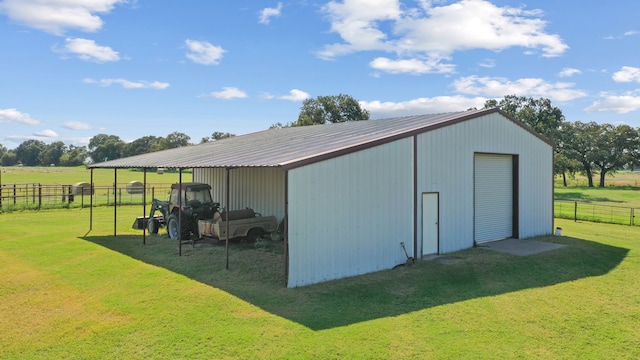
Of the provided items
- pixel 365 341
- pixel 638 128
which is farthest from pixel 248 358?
pixel 638 128

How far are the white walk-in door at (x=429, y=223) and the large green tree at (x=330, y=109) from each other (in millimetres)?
46079

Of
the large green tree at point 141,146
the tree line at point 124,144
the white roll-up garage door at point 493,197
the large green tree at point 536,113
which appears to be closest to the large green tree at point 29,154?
the tree line at point 124,144

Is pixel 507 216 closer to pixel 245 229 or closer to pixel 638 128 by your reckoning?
pixel 245 229

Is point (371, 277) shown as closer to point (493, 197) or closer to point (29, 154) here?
point (493, 197)

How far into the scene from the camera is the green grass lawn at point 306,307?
588 centimetres

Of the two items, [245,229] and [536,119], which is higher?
[536,119]

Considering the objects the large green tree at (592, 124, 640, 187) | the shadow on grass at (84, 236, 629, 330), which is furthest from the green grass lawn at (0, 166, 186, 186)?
the large green tree at (592, 124, 640, 187)

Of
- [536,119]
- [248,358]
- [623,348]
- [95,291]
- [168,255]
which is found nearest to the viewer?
[248,358]

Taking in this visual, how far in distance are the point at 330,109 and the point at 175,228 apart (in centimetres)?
4655

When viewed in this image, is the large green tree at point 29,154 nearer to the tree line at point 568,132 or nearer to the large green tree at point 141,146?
the large green tree at point 141,146

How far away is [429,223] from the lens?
1184 centimetres

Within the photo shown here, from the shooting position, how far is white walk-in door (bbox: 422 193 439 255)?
38.3 ft

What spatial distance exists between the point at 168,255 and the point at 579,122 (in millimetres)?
64881

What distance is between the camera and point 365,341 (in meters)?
6.05
